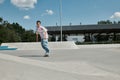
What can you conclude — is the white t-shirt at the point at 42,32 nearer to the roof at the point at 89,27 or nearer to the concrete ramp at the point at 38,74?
the concrete ramp at the point at 38,74

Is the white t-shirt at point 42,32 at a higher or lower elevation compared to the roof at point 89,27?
lower

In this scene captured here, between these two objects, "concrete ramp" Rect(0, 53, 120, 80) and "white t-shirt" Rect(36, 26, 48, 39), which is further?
"white t-shirt" Rect(36, 26, 48, 39)

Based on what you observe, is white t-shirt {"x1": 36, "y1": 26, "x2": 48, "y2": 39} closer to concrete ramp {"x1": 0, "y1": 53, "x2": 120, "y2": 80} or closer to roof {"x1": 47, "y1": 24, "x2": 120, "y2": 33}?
concrete ramp {"x1": 0, "y1": 53, "x2": 120, "y2": 80}

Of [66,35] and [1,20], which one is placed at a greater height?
[1,20]

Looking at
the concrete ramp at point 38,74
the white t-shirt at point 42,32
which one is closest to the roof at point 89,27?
the white t-shirt at point 42,32

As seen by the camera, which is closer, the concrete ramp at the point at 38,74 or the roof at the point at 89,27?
the concrete ramp at the point at 38,74

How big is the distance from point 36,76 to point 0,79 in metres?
0.92

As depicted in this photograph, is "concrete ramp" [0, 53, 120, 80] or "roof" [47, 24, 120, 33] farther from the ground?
"roof" [47, 24, 120, 33]

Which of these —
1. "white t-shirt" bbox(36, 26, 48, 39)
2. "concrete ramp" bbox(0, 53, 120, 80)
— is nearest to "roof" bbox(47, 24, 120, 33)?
"white t-shirt" bbox(36, 26, 48, 39)

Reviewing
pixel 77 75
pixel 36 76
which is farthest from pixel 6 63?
pixel 77 75

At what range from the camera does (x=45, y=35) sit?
455 inches

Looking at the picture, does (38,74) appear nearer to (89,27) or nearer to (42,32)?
(42,32)

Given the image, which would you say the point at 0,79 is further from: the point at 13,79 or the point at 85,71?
the point at 85,71

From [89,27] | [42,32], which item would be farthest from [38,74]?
[89,27]
